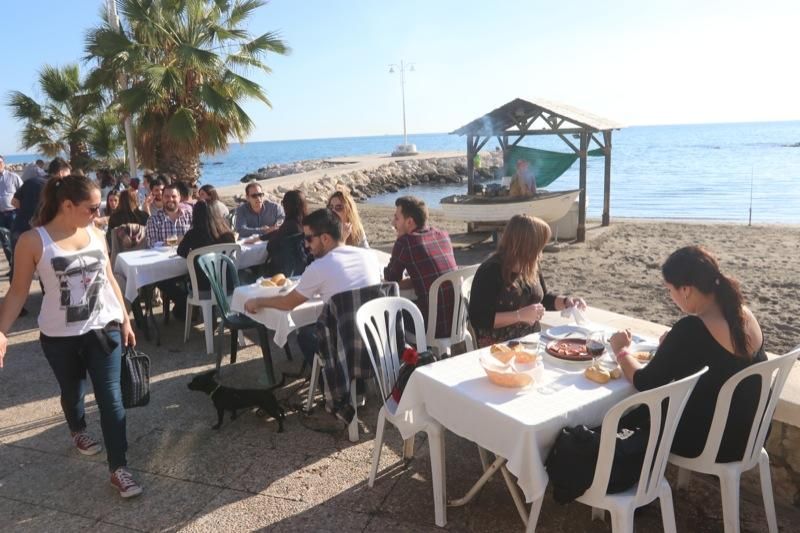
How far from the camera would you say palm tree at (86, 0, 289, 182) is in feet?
37.2

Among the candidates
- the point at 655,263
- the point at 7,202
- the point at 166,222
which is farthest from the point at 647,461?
the point at 7,202

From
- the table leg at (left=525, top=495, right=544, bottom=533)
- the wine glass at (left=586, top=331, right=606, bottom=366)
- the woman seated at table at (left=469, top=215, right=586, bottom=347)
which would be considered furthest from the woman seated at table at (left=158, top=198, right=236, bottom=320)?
the table leg at (left=525, top=495, right=544, bottom=533)

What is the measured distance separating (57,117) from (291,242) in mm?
13694

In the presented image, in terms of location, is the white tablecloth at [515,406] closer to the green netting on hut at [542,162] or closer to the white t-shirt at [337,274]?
the white t-shirt at [337,274]

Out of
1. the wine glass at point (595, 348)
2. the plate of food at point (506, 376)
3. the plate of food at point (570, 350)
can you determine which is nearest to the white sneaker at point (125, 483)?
the plate of food at point (506, 376)

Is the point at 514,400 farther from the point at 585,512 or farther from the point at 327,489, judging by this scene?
the point at 327,489

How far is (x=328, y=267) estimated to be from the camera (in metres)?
3.74

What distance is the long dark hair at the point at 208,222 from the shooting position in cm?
561

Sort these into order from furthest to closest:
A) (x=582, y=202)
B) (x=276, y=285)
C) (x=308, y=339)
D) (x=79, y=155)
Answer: (x=79, y=155) → (x=582, y=202) → (x=276, y=285) → (x=308, y=339)

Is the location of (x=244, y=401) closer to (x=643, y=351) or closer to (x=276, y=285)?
(x=276, y=285)

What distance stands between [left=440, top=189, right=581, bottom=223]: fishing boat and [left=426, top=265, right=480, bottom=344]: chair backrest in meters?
7.21

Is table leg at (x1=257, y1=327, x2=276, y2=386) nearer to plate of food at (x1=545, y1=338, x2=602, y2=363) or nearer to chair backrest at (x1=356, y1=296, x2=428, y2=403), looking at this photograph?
chair backrest at (x1=356, y1=296, x2=428, y2=403)

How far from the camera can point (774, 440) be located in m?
2.98

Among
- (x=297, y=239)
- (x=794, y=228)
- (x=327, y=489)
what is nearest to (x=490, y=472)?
(x=327, y=489)
